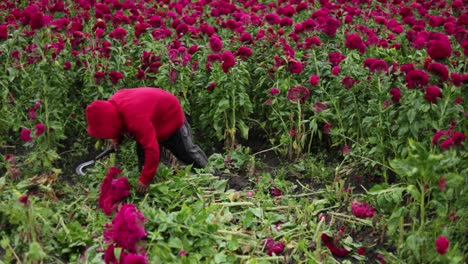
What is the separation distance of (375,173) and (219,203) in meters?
1.13

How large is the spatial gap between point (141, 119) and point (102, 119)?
0.87 feet

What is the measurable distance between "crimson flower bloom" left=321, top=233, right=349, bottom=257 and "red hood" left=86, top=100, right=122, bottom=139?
1435mm

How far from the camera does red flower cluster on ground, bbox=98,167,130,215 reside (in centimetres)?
359

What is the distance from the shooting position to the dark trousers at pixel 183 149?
4230mm

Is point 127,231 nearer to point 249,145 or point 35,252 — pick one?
point 35,252

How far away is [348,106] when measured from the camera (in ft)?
14.5

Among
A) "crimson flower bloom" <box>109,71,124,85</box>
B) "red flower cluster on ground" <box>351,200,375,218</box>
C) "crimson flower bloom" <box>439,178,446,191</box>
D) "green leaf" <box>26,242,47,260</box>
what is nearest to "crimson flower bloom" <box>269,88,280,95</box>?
"crimson flower bloom" <box>109,71,124,85</box>

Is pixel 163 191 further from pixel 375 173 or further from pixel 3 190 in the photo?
pixel 375 173

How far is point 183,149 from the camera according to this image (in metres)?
4.32

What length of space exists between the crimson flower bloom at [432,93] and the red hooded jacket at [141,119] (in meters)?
1.62

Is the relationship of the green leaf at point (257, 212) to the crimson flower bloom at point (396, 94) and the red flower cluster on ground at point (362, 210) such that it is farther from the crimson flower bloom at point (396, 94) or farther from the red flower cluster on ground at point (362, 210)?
the crimson flower bloom at point (396, 94)

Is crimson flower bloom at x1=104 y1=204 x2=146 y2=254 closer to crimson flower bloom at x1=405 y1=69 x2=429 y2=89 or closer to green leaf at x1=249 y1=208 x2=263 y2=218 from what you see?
green leaf at x1=249 y1=208 x2=263 y2=218

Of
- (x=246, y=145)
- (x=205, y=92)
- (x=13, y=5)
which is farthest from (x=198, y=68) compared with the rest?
(x=13, y=5)

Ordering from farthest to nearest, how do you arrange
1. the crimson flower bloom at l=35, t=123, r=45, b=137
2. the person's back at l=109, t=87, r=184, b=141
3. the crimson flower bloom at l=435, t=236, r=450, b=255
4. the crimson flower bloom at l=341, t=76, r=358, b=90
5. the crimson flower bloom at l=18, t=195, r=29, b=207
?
the crimson flower bloom at l=341, t=76, r=358, b=90 < the crimson flower bloom at l=35, t=123, r=45, b=137 < the person's back at l=109, t=87, r=184, b=141 < the crimson flower bloom at l=18, t=195, r=29, b=207 < the crimson flower bloom at l=435, t=236, r=450, b=255
